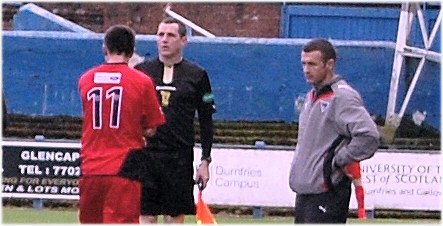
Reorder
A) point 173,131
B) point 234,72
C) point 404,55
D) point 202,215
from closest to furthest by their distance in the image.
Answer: point 173,131 < point 202,215 < point 404,55 < point 234,72

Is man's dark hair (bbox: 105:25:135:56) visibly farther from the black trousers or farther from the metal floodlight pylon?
the metal floodlight pylon

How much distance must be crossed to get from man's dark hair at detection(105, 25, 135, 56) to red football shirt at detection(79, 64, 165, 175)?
10 centimetres

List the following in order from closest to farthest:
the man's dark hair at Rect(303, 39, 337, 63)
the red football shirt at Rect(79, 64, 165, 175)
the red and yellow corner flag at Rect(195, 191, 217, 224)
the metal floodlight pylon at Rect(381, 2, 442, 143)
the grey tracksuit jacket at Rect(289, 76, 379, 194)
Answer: the grey tracksuit jacket at Rect(289, 76, 379, 194) < the man's dark hair at Rect(303, 39, 337, 63) < the red football shirt at Rect(79, 64, 165, 175) < the red and yellow corner flag at Rect(195, 191, 217, 224) < the metal floodlight pylon at Rect(381, 2, 442, 143)

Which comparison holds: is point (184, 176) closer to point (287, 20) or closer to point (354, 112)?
point (354, 112)

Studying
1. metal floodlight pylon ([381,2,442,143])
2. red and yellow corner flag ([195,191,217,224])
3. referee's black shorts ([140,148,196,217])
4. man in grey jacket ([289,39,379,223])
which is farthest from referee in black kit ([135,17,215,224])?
metal floodlight pylon ([381,2,442,143])

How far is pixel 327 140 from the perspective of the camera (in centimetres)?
812

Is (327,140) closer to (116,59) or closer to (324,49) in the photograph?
(324,49)

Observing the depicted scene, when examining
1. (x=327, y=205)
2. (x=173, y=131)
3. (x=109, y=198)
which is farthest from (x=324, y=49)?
(x=173, y=131)

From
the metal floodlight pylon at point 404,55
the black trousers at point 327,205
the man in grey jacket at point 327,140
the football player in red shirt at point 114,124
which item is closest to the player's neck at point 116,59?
the football player in red shirt at point 114,124

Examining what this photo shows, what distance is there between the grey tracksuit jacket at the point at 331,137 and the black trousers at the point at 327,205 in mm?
45

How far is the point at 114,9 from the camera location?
22.9 m

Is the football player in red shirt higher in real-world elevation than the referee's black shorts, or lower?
higher

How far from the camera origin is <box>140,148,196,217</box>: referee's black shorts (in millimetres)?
10211

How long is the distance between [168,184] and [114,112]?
5.95 ft
